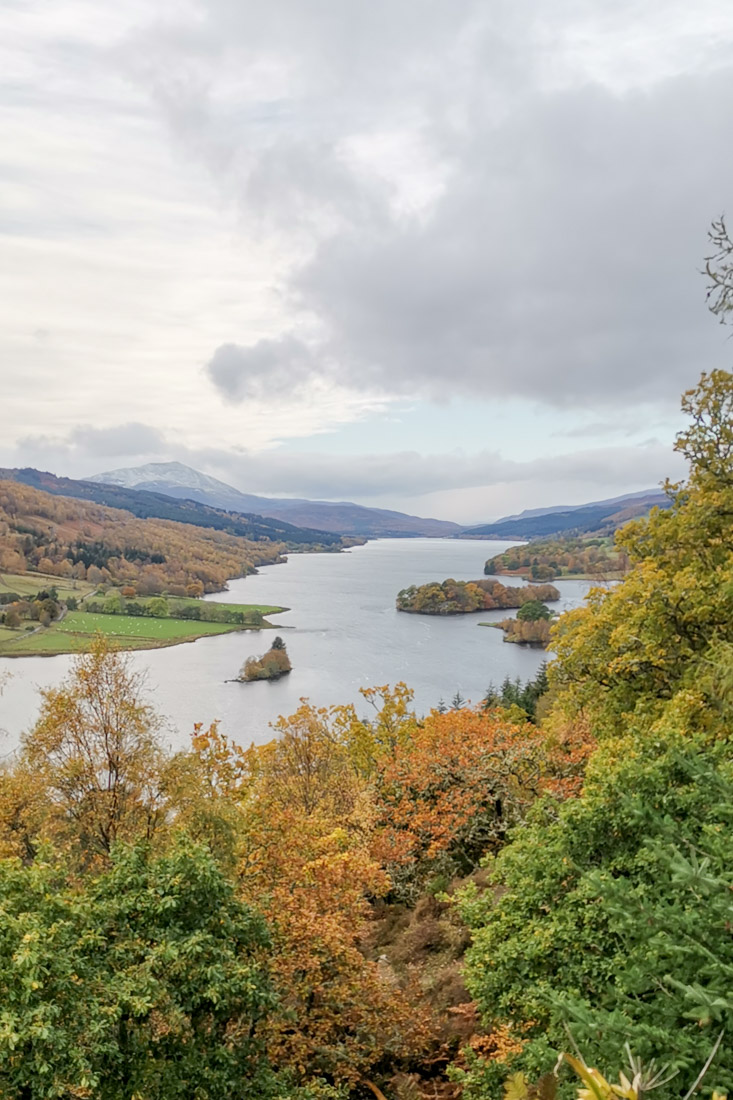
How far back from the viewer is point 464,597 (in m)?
105

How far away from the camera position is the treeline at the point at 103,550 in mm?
116631

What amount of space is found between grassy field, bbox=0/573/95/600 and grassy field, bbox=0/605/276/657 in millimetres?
11262

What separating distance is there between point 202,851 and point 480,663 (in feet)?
204

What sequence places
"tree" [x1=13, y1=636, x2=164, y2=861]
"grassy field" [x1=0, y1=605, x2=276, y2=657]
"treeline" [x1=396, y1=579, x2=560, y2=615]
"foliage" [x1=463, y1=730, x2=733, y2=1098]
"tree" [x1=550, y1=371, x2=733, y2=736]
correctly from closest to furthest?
"foliage" [x1=463, y1=730, x2=733, y2=1098] < "tree" [x1=550, y1=371, x2=733, y2=736] < "tree" [x1=13, y1=636, x2=164, y2=861] < "grassy field" [x1=0, y1=605, x2=276, y2=657] < "treeline" [x1=396, y1=579, x2=560, y2=615]

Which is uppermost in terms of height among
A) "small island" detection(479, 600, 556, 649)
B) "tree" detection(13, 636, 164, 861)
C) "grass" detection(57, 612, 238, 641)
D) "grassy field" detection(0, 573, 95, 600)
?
"grassy field" detection(0, 573, 95, 600)

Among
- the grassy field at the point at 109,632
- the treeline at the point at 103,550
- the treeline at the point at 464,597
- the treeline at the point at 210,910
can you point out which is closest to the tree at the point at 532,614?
the treeline at the point at 464,597

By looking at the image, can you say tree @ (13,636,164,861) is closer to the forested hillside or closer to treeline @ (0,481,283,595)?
the forested hillside

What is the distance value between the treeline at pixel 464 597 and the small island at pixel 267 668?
42515mm

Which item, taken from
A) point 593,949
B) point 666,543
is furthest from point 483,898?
point 666,543

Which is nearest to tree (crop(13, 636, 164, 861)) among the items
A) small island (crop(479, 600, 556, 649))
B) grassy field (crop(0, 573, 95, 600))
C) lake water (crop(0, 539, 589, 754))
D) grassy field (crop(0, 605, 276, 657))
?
lake water (crop(0, 539, 589, 754))

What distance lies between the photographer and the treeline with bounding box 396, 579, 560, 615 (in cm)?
10194

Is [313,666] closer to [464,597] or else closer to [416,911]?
[464,597]

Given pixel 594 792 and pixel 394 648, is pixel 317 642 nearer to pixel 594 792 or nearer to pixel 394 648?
pixel 394 648

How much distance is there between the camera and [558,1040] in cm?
588
